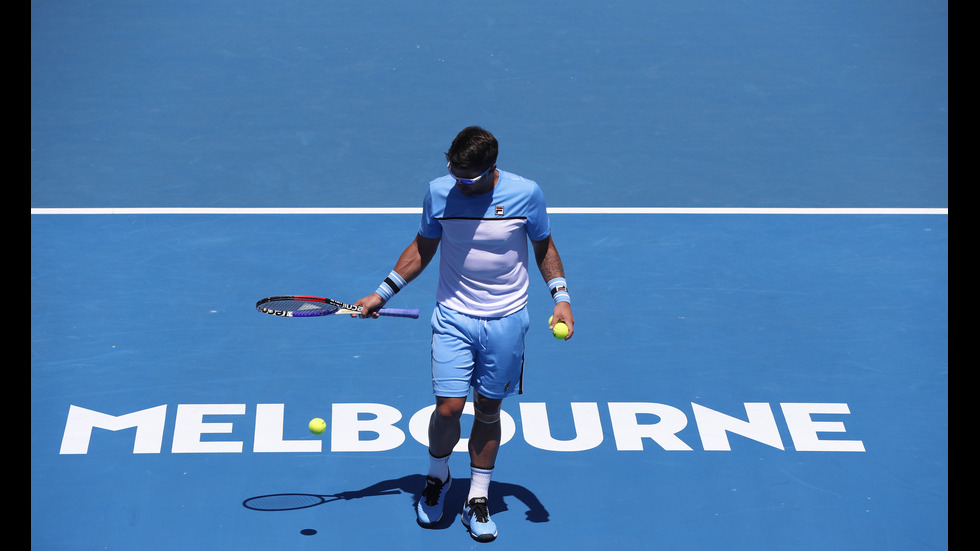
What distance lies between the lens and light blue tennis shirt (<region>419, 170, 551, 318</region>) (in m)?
6.59

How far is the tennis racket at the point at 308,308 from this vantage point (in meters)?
6.72

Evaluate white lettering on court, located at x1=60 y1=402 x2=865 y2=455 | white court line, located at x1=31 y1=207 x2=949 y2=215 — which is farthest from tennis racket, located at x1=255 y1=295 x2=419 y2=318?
white court line, located at x1=31 y1=207 x2=949 y2=215

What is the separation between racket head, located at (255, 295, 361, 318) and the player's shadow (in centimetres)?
102

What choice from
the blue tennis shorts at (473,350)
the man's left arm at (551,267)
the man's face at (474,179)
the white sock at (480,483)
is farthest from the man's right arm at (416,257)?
the white sock at (480,483)

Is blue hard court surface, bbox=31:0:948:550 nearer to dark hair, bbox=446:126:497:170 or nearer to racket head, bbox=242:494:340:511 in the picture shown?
racket head, bbox=242:494:340:511

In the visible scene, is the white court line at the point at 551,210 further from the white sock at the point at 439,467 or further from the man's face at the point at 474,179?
the man's face at the point at 474,179

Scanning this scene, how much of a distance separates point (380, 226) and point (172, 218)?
1.79m

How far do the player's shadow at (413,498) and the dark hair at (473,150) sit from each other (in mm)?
1948

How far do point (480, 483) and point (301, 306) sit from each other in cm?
139

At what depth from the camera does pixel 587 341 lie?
9008 millimetres

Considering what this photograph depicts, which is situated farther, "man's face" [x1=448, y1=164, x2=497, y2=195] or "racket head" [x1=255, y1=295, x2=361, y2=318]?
"racket head" [x1=255, y1=295, x2=361, y2=318]

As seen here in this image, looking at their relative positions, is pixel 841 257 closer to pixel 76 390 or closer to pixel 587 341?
pixel 587 341

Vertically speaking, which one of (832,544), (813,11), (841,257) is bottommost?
(832,544)
